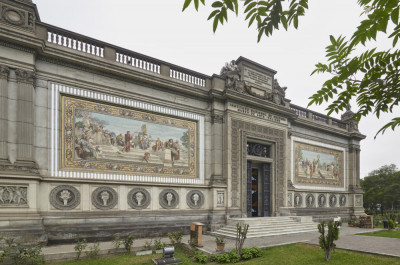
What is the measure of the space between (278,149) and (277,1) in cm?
1740

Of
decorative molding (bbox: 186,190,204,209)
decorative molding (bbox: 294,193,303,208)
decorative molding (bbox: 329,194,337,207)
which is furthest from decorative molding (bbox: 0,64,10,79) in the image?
decorative molding (bbox: 329,194,337,207)

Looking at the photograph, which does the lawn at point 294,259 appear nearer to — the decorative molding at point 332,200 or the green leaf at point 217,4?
the green leaf at point 217,4

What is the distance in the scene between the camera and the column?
10.5 m

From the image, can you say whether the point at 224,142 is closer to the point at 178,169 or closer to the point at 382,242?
the point at 178,169

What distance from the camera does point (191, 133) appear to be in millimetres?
16062

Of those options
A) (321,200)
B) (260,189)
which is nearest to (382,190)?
(321,200)

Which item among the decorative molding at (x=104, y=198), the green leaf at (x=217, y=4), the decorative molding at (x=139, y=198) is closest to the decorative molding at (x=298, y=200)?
the decorative molding at (x=139, y=198)

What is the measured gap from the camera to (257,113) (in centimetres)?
1827

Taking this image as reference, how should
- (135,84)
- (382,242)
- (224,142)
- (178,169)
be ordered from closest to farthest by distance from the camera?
(382,242) → (135,84) → (178,169) → (224,142)

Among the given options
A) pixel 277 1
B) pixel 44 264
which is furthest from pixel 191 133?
pixel 277 1

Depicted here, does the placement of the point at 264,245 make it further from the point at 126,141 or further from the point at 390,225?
the point at 390,225

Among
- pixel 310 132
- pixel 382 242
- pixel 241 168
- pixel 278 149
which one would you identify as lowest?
pixel 382 242

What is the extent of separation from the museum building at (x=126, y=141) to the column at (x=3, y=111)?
0.04 meters

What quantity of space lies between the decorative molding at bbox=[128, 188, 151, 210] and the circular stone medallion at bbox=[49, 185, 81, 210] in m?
2.46
